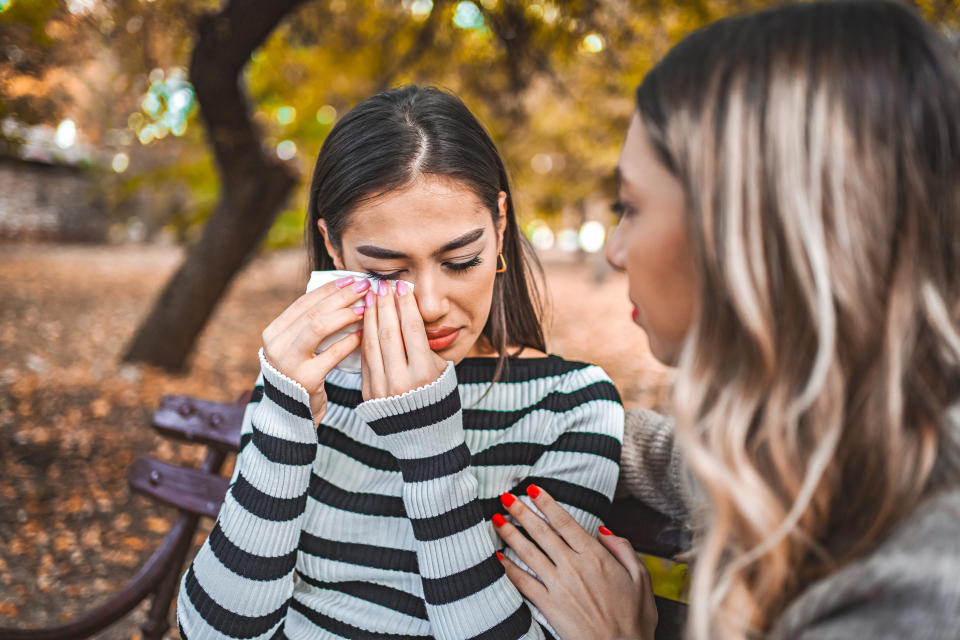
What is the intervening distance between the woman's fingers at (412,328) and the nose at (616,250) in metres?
0.54

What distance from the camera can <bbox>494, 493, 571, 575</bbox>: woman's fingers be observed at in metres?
1.56

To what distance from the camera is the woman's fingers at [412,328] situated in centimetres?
161

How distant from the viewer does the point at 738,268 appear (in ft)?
3.28

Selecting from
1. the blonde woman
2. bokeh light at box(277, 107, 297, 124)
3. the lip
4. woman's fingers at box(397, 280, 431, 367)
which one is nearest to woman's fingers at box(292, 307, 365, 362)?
woman's fingers at box(397, 280, 431, 367)

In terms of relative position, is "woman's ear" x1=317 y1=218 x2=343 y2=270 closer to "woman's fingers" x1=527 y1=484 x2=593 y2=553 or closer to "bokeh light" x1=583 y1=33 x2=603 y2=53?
"woman's fingers" x1=527 y1=484 x2=593 y2=553

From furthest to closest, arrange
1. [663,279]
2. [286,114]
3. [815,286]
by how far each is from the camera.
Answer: [286,114]
[663,279]
[815,286]

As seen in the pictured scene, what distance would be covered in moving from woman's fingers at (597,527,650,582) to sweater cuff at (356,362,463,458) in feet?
1.61

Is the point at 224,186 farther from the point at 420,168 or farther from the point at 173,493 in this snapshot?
the point at 420,168

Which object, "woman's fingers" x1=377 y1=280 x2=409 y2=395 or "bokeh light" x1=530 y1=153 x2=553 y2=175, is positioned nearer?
"woman's fingers" x1=377 y1=280 x2=409 y2=395

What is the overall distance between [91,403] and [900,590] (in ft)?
20.6

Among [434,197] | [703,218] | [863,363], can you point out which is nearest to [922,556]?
[863,363]

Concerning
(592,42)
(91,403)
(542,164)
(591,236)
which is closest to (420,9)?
(592,42)

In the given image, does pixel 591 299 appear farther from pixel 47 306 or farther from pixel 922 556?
pixel 922 556

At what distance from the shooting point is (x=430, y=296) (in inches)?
68.0
